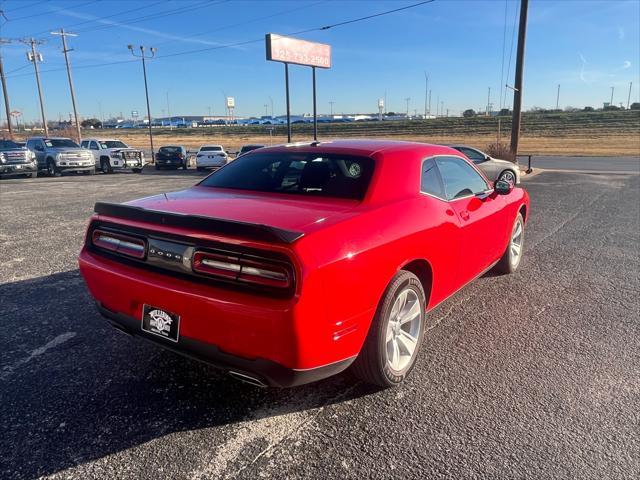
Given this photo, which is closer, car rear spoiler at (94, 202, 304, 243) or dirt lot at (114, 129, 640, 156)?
car rear spoiler at (94, 202, 304, 243)

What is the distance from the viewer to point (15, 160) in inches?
752

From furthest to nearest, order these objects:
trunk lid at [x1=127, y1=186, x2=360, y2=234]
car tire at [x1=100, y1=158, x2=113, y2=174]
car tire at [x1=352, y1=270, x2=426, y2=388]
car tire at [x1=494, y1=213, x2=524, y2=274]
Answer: car tire at [x1=100, y1=158, x2=113, y2=174] < car tire at [x1=494, y1=213, x2=524, y2=274] < car tire at [x1=352, y1=270, x2=426, y2=388] < trunk lid at [x1=127, y1=186, x2=360, y2=234]

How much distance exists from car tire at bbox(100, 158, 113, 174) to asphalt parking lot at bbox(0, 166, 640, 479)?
20461 mm

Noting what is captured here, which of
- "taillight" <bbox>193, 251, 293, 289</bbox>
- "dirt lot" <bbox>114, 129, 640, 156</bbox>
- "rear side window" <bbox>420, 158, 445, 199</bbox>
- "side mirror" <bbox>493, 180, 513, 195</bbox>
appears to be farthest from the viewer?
"dirt lot" <bbox>114, 129, 640, 156</bbox>

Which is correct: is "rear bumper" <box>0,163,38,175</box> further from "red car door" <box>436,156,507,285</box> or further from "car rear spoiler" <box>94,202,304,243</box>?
"red car door" <box>436,156,507,285</box>

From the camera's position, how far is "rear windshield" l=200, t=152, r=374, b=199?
3.21m

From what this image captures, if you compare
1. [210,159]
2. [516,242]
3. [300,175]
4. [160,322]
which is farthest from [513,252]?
[210,159]

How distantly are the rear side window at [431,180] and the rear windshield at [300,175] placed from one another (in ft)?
1.52

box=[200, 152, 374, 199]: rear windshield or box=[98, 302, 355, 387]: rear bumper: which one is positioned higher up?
box=[200, 152, 374, 199]: rear windshield

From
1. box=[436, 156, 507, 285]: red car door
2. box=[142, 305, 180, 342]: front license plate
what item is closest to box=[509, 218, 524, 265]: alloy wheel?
box=[436, 156, 507, 285]: red car door

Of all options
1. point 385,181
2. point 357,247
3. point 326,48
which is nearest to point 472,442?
point 357,247

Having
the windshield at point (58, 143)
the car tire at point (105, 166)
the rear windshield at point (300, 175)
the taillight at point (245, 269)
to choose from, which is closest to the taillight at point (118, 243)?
the taillight at point (245, 269)

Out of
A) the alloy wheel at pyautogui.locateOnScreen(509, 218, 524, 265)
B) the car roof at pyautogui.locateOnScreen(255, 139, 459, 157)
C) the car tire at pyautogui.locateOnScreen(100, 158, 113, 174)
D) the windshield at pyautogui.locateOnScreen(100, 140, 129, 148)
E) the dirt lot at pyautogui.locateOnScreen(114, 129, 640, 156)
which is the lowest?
the dirt lot at pyautogui.locateOnScreen(114, 129, 640, 156)

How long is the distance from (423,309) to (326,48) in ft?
94.4
